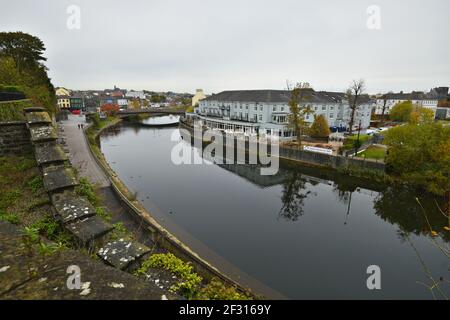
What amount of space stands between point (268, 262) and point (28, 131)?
38.8 feet

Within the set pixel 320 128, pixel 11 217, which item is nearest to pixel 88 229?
pixel 11 217

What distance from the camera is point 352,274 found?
422 inches

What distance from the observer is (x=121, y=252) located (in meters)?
4.57

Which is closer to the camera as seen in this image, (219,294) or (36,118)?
(219,294)

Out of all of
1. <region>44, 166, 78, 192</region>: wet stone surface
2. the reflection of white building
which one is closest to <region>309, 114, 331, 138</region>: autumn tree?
the reflection of white building

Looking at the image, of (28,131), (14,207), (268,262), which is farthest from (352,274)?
(28,131)

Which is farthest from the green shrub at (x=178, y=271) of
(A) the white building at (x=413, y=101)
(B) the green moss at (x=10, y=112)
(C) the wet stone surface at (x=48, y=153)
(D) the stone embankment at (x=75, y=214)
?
(A) the white building at (x=413, y=101)

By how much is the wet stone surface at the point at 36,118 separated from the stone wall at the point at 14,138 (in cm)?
46

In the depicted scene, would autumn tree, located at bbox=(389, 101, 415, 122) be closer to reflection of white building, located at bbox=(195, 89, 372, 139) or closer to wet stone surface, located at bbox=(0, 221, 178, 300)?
reflection of white building, located at bbox=(195, 89, 372, 139)

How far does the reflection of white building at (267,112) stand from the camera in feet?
125

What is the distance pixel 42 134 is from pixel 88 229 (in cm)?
498

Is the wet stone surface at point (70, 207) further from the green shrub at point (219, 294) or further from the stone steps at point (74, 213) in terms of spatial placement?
the green shrub at point (219, 294)

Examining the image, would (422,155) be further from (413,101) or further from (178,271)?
(413,101)

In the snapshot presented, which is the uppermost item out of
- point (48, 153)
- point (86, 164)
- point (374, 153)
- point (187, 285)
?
point (48, 153)
